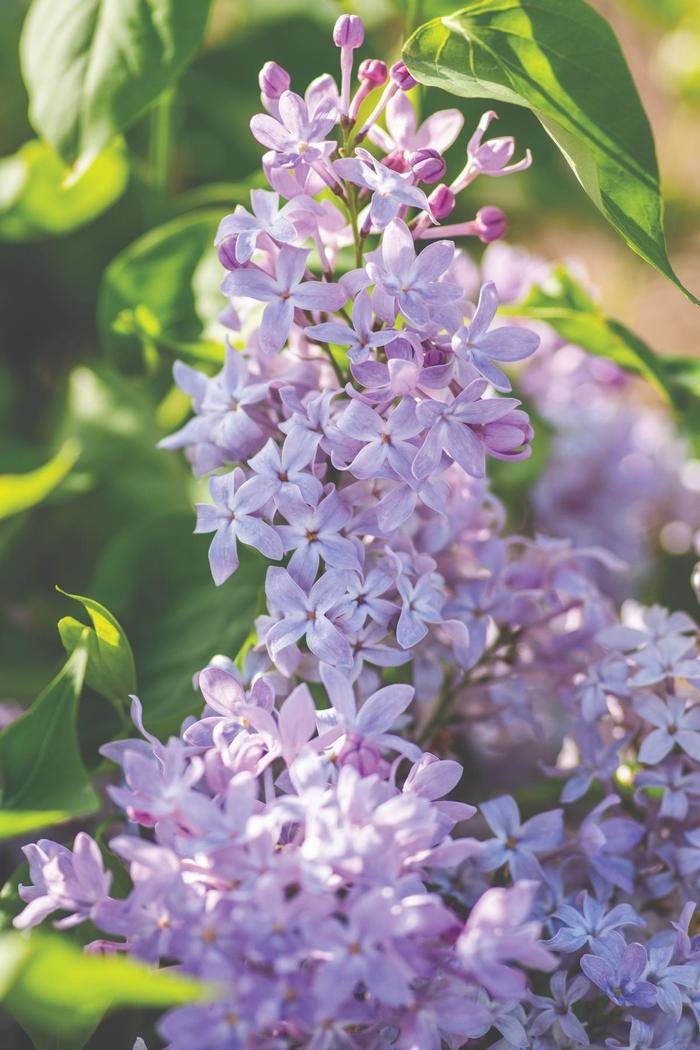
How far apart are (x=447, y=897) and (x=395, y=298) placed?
0.18m

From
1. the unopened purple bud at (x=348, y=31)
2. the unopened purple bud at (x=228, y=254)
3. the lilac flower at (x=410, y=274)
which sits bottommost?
the lilac flower at (x=410, y=274)

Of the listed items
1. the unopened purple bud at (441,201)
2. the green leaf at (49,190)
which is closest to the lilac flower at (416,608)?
the unopened purple bud at (441,201)

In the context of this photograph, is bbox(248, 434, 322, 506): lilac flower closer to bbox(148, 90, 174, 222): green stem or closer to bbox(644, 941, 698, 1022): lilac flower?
bbox(644, 941, 698, 1022): lilac flower

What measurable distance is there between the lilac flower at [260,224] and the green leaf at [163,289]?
14 centimetres

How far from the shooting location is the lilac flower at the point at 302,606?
0.29 metres

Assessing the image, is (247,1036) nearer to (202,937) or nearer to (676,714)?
(202,937)

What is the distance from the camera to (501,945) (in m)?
0.23

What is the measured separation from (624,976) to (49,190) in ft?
1.36

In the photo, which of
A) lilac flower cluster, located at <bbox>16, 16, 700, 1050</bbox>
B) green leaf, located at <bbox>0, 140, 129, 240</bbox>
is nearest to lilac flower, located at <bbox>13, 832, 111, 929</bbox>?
lilac flower cluster, located at <bbox>16, 16, 700, 1050</bbox>

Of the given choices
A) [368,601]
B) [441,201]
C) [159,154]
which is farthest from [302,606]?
[159,154]

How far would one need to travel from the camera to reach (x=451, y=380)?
0.97 ft

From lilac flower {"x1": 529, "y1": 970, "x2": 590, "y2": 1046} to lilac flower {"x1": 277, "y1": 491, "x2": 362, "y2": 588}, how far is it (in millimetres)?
129

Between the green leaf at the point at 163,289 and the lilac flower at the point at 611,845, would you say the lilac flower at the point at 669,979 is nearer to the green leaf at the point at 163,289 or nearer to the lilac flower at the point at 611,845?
the lilac flower at the point at 611,845

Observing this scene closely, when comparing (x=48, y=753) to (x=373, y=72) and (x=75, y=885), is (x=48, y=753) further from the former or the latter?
(x=373, y=72)
